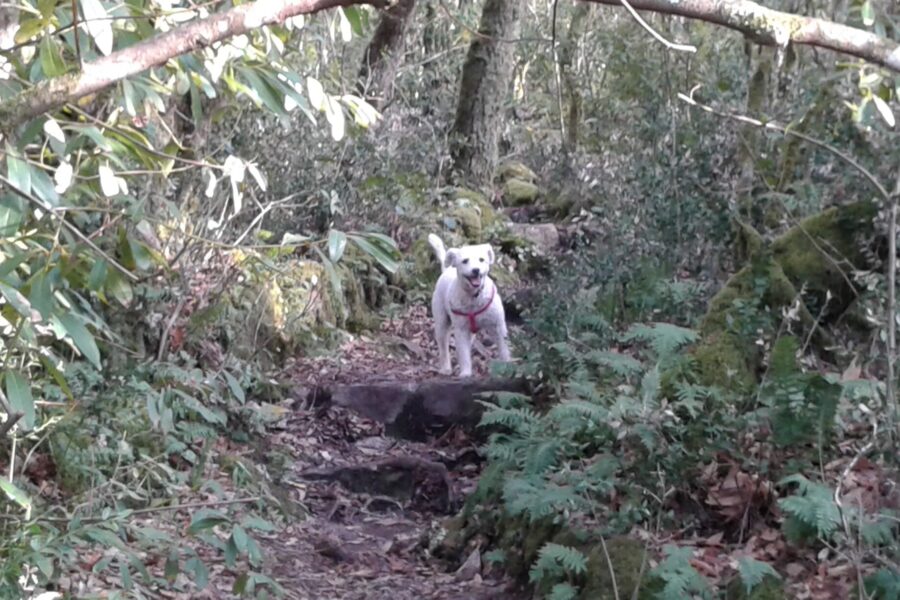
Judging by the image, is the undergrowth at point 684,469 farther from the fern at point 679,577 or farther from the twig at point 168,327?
the twig at point 168,327

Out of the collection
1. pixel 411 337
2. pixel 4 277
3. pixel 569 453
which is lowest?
pixel 411 337

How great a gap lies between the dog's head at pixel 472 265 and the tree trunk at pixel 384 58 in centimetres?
356

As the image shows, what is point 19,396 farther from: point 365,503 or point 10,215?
point 365,503

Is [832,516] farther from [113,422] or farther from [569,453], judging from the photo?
[113,422]

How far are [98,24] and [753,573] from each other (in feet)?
9.75

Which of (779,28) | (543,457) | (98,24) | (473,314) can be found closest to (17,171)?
(98,24)

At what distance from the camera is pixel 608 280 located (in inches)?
340

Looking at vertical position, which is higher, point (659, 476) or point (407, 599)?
point (659, 476)

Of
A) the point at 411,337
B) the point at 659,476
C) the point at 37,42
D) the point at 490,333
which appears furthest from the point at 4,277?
the point at 411,337

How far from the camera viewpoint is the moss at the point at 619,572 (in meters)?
4.62

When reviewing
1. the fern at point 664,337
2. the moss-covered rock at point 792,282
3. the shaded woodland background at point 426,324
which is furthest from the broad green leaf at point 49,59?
the moss-covered rock at point 792,282

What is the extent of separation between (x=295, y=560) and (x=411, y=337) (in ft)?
18.0

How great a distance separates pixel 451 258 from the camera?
10047 millimetres

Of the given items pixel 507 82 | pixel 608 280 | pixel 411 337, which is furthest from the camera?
pixel 507 82
